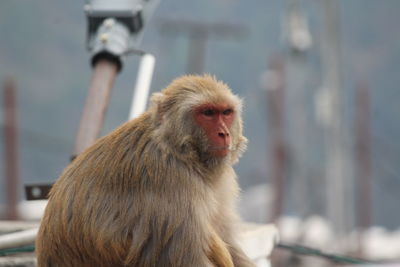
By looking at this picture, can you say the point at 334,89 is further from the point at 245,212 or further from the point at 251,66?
the point at 251,66

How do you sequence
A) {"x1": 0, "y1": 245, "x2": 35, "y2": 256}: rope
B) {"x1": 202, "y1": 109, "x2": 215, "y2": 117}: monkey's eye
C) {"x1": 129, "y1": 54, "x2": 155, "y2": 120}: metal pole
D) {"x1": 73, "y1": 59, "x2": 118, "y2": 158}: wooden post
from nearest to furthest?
1. {"x1": 202, "y1": 109, "x2": 215, "y2": 117}: monkey's eye
2. {"x1": 0, "y1": 245, "x2": 35, "y2": 256}: rope
3. {"x1": 73, "y1": 59, "x2": 118, "y2": 158}: wooden post
4. {"x1": 129, "y1": 54, "x2": 155, "y2": 120}: metal pole

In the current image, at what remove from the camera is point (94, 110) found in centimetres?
442

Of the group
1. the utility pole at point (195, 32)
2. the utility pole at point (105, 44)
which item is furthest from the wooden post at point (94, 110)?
the utility pole at point (195, 32)

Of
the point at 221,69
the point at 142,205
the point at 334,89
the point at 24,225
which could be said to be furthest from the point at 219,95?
the point at 221,69

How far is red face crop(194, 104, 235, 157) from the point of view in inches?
141

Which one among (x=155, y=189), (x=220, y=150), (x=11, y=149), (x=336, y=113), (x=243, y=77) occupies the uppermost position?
(x=243, y=77)

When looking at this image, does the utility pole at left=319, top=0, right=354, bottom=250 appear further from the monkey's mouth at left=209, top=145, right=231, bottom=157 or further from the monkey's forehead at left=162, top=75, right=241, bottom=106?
the monkey's mouth at left=209, top=145, right=231, bottom=157

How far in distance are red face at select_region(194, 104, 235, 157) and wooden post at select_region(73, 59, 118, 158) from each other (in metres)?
0.88

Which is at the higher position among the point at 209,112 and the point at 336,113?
the point at 336,113

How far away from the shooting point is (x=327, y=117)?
→ 598 inches

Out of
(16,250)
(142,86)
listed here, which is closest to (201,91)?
(142,86)

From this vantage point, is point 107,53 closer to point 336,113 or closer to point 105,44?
point 105,44

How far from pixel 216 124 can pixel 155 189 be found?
427mm

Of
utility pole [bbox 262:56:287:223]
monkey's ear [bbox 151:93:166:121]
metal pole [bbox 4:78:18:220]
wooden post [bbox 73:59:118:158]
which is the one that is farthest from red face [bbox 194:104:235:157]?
utility pole [bbox 262:56:287:223]
